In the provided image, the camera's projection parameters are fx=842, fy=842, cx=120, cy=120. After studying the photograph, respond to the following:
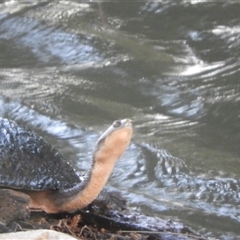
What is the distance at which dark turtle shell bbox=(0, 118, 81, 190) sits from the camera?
9.84 ft

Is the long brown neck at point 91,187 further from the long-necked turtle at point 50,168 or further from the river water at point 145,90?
the river water at point 145,90

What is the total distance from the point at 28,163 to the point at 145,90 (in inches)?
138

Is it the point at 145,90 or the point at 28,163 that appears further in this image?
the point at 145,90

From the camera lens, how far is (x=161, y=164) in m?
5.07

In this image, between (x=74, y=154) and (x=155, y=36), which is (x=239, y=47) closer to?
(x=155, y=36)

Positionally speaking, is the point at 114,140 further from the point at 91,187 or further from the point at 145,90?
the point at 145,90

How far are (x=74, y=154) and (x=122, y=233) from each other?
6.86ft

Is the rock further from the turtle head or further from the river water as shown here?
the river water

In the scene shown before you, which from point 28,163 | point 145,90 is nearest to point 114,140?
point 28,163

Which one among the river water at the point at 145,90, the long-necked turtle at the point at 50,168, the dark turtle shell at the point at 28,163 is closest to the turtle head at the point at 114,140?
the long-necked turtle at the point at 50,168

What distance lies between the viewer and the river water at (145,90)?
15.5 feet

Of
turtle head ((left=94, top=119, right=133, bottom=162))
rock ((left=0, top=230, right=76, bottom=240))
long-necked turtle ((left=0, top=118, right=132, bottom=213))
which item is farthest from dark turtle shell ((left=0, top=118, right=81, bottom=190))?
rock ((left=0, top=230, right=76, bottom=240))

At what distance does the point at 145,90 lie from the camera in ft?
21.4

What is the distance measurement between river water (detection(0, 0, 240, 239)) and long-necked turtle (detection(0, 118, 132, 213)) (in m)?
1.09
